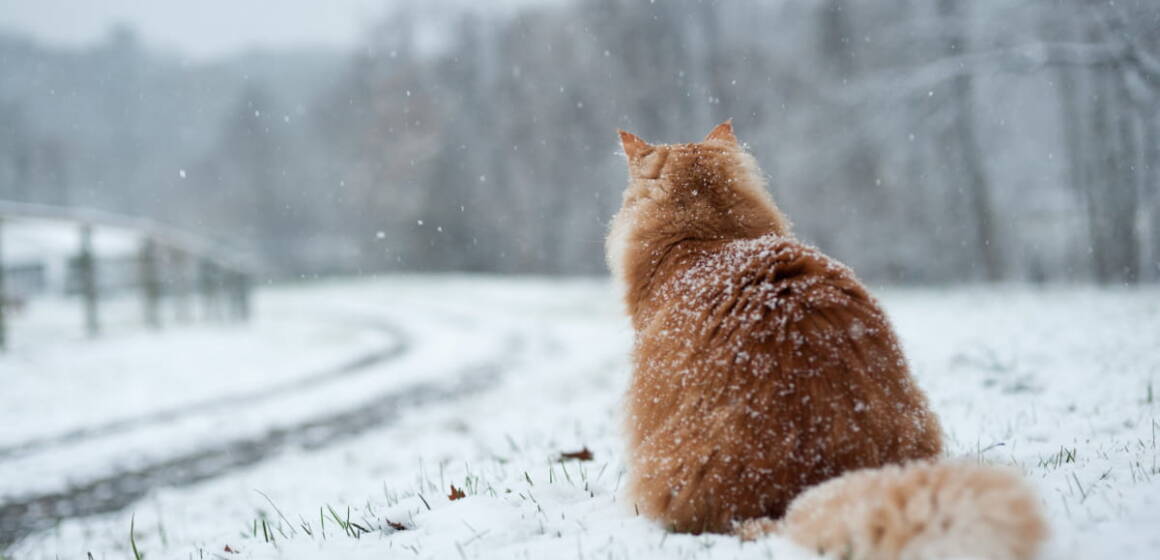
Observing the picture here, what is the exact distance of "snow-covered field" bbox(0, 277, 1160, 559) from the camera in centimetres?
251

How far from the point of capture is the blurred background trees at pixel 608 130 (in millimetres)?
12070

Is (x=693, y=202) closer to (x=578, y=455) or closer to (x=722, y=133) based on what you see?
(x=722, y=133)

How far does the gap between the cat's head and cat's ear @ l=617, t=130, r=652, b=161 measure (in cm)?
7

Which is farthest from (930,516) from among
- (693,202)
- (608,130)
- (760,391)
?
(608,130)

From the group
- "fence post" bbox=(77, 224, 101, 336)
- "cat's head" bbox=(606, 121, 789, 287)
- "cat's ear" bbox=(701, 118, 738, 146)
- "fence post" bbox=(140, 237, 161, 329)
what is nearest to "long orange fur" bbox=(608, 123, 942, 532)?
"cat's head" bbox=(606, 121, 789, 287)

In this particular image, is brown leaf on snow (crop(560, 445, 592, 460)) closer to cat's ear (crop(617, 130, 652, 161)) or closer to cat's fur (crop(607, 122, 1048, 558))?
cat's fur (crop(607, 122, 1048, 558))

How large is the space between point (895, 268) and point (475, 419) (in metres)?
19.3

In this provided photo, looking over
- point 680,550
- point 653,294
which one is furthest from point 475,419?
point 680,550

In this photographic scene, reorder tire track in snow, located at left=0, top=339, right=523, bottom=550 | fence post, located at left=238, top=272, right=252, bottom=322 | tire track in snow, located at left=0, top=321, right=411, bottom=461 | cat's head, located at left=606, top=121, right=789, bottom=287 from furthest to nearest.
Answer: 1. fence post, located at left=238, top=272, right=252, bottom=322
2. tire track in snow, located at left=0, top=321, right=411, bottom=461
3. tire track in snow, located at left=0, top=339, right=523, bottom=550
4. cat's head, located at left=606, top=121, right=789, bottom=287

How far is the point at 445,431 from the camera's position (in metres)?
6.60

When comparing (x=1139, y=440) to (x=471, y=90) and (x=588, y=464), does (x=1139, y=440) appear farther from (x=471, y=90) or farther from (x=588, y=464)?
(x=471, y=90)

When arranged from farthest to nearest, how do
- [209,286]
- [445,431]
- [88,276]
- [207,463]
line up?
[209,286] → [88,276] → [445,431] → [207,463]

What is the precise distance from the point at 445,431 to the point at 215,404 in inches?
150

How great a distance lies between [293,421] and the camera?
750cm
